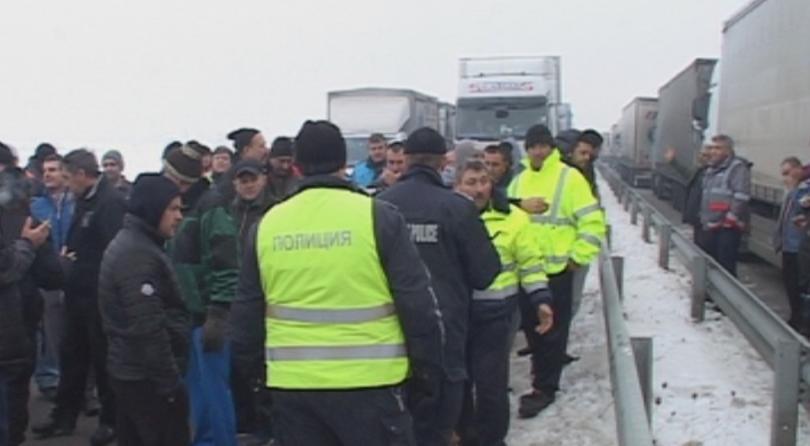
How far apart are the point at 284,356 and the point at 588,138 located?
5.30 m

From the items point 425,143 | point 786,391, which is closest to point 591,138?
point 786,391

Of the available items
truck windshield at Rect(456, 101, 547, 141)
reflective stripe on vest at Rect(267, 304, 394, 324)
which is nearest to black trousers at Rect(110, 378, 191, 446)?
reflective stripe on vest at Rect(267, 304, 394, 324)

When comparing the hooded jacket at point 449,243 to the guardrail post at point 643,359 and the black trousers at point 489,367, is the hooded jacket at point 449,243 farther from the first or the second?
the guardrail post at point 643,359

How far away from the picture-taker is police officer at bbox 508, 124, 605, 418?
7426mm

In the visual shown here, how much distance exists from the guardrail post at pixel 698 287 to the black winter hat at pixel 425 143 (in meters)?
5.23

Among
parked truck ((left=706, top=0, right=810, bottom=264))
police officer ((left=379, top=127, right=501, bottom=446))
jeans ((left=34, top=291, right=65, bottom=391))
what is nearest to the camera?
police officer ((left=379, top=127, right=501, bottom=446))

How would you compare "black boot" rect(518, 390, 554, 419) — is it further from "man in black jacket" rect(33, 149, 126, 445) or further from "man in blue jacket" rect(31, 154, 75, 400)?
"man in blue jacket" rect(31, 154, 75, 400)

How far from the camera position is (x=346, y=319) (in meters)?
3.97

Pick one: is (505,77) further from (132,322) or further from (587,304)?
(132,322)

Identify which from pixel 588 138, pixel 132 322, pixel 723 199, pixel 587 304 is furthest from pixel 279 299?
pixel 723 199

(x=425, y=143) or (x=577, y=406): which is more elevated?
(x=425, y=143)

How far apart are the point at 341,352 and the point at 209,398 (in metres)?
2.56

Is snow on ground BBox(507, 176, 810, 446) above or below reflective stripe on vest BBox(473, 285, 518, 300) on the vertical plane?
below

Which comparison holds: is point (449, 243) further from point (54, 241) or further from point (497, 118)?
point (497, 118)
